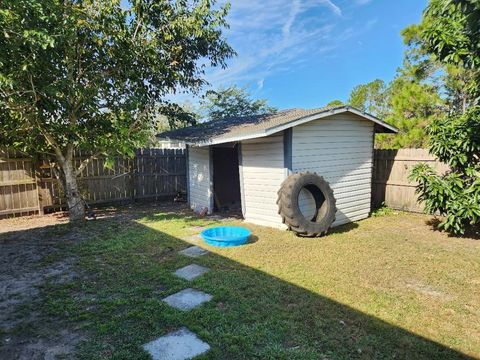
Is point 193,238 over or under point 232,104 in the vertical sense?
under

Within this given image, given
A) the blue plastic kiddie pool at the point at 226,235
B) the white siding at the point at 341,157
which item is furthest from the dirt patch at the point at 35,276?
the white siding at the point at 341,157

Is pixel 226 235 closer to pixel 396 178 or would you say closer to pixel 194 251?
pixel 194 251

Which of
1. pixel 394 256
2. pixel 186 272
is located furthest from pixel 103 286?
pixel 394 256

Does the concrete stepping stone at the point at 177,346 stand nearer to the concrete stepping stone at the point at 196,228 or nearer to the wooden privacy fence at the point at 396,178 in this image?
the concrete stepping stone at the point at 196,228

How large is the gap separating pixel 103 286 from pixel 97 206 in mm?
5825

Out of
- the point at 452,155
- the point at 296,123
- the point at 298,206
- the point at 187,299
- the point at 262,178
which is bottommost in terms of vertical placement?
the point at 187,299

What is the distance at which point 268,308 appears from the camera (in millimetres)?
3254

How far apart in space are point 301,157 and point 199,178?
3.43 metres

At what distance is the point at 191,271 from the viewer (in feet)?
14.1

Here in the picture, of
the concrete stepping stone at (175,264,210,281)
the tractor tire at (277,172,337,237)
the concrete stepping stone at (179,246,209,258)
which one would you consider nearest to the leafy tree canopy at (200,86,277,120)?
the tractor tire at (277,172,337,237)

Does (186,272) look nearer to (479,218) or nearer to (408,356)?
(408,356)

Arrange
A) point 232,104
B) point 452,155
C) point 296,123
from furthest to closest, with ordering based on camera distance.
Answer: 1. point 232,104
2. point 452,155
3. point 296,123

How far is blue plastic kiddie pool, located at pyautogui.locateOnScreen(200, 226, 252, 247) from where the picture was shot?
5358 mm

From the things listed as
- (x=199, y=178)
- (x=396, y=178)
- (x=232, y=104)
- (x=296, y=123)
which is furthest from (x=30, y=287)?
(x=232, y=104)
